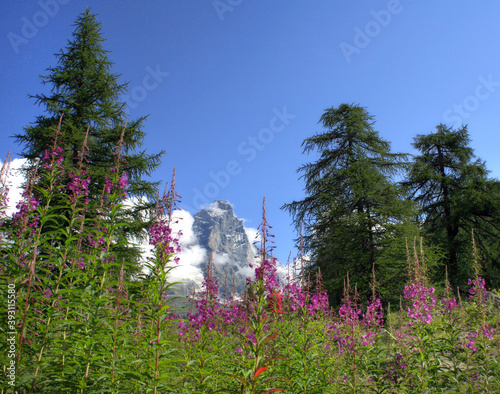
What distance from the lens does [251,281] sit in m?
2.99

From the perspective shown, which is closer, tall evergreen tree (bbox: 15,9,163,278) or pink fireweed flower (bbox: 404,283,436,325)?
pink fireweed flower (bbox: 404,283,436,325)

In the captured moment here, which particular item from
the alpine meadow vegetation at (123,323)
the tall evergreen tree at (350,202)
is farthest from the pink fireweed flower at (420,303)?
the tall evergreen tree at (350,202)

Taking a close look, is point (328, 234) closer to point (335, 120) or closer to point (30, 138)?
point (335, 120)

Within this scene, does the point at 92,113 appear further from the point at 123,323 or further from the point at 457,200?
the point at 457,200

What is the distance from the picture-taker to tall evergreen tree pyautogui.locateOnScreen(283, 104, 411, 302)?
1495 centimetres

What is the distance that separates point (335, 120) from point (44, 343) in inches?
749

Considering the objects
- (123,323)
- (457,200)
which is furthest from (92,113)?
(457,200)

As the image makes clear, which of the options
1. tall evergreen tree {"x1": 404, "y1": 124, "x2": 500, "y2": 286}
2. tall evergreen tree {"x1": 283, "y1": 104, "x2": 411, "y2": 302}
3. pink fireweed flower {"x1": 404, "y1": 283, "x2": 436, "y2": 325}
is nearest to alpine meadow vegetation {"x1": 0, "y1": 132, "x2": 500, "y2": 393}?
pink fireweed flower {"x1": 404, "y1": 283, "x2": 436, "y2": 325}

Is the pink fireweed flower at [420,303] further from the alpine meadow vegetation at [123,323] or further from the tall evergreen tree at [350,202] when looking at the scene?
the tall evergreen tree at [350,202]

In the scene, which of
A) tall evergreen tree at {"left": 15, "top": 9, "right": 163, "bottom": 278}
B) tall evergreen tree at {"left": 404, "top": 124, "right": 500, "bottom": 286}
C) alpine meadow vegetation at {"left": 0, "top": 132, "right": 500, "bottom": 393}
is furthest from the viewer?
tall evergreen tree at {"left": 404, "top": 124, "right": 500, "bottom": 286}

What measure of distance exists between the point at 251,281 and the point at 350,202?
14.6 meters

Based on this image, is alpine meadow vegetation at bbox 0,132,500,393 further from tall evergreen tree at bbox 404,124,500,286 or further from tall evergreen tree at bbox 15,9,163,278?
tall evergreen tree at bbox 404,124,500,286

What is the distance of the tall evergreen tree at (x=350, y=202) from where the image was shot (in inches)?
588

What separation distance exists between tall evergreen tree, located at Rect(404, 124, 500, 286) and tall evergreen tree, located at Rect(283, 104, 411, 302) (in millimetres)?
5033
